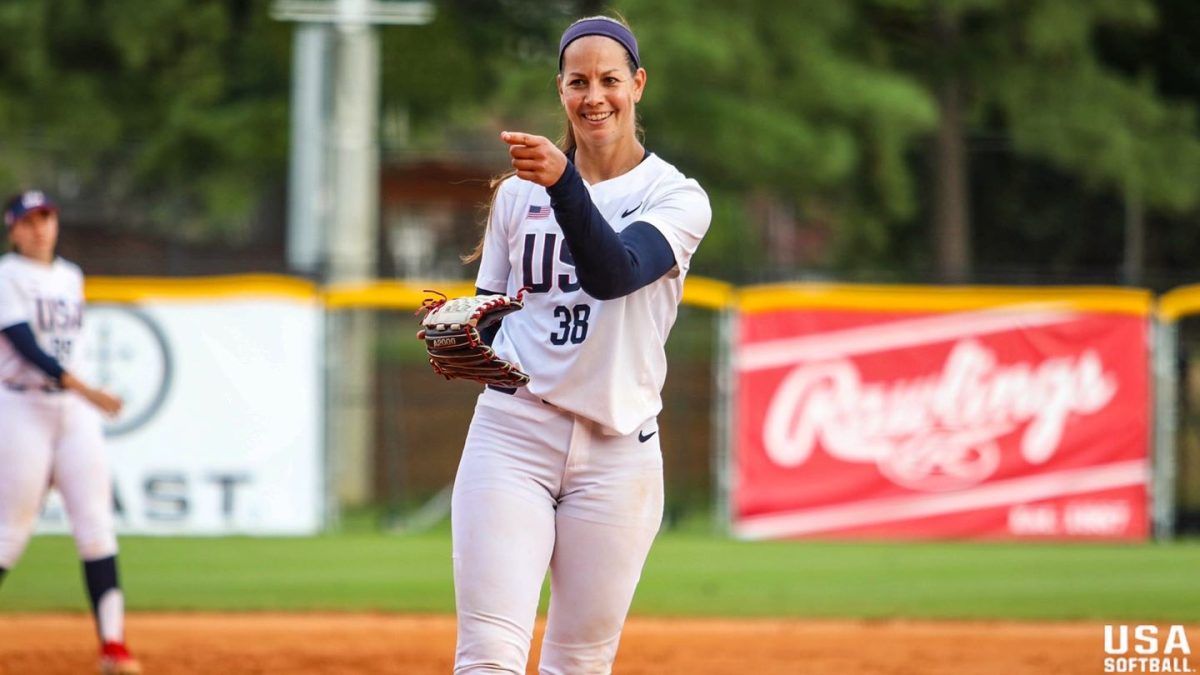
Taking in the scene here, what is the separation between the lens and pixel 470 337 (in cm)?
407

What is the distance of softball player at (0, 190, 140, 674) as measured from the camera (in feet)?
23.7

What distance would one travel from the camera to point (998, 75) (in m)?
20.6

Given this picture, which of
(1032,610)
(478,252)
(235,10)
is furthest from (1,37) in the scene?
(478,252)

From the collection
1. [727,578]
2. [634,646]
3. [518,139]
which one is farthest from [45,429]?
[727,578]

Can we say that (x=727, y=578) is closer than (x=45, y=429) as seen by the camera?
No

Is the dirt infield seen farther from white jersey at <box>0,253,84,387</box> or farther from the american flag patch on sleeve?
the american flag patch on sleeve

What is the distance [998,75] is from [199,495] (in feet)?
38.7

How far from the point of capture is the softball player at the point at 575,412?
417 centimetres

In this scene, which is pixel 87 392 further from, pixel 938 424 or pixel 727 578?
pixel 938 424

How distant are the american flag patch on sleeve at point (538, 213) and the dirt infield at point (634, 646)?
4.12m

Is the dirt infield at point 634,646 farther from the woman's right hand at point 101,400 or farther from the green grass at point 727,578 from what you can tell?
the woman's right hand at point 101,400

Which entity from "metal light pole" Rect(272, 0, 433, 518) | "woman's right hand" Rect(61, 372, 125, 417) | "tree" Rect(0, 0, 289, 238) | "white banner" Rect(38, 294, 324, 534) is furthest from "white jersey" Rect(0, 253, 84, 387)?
"tree" Rect(0, 0, 289, 238)

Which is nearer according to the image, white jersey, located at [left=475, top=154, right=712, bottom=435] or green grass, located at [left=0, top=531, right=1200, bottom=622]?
white jersey, located at [left=475, top=154, right=712, bottom=435]

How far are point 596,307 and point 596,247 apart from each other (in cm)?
38
